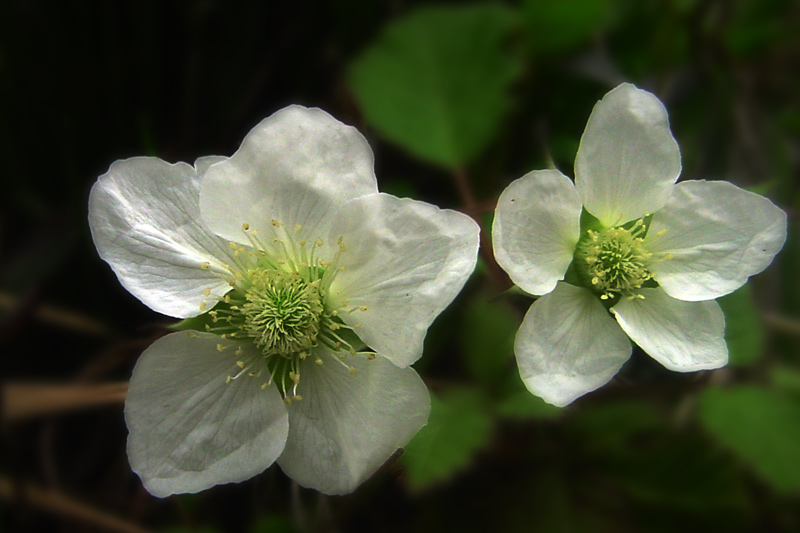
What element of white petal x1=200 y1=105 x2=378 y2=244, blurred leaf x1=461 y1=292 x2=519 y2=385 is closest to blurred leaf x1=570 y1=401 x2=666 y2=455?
blurred leaf x1=461 y1=292 x2=519 y2=385

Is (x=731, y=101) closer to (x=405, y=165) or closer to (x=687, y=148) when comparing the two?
(x=687, y=148)

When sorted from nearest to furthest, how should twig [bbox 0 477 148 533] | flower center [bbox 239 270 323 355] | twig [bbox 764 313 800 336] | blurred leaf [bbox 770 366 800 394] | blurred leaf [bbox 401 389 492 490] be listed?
1. flower center [bbox 239 270 323 355]
2. blurred leaf [bbox 401 389 492 490]
3. twig [bbox 0 477 148 533]
4. twig [bbox 764 313 800 336]
5. blurred leaf [bbox 770 366 800 394]

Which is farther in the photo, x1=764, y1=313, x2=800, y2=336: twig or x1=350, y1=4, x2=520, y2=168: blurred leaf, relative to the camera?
x1=350, y1=4, x2=520, y2=168: blurred leaf

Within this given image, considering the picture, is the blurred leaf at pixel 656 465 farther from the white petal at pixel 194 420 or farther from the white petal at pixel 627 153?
the white petal at pixel 194 420

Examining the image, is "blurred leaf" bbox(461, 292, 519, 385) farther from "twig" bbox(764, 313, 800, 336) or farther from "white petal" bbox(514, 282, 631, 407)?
"twig" bbox(764, 313, 800, 336)

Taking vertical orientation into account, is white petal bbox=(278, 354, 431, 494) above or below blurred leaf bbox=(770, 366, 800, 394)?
above

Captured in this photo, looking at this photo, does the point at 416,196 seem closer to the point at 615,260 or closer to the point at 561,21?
the point at 561,21

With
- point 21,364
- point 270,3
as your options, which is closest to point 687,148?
point 270,3
